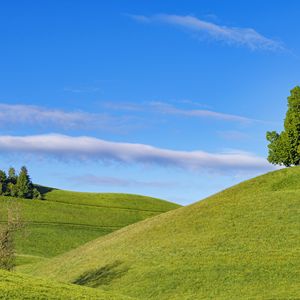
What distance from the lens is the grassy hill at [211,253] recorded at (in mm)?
41750

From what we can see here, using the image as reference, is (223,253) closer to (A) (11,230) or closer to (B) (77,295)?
(A) (11,230)

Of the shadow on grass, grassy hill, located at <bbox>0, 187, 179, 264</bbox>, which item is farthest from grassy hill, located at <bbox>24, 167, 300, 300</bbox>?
grassy hill, located at <bbox>0, 187, 179, 264</bbox>

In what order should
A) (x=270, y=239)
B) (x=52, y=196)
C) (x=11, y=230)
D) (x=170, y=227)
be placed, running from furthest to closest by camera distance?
1. (x=52, y=196)
2. (x=170, y=227)
3. (x=270, y=239)
4. (x=11, y=230)

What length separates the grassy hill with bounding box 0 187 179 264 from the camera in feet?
299

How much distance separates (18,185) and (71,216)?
18.8 m

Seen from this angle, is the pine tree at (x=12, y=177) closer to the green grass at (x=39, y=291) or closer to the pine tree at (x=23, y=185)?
the pine tree at (x=23, y=185)

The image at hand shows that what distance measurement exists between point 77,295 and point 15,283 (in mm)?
3438

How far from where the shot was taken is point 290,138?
283 feet

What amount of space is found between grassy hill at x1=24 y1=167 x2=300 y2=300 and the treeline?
67735 mm

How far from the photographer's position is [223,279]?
4275 cm

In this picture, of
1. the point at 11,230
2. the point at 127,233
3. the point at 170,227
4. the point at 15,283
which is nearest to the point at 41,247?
the point at 127,233

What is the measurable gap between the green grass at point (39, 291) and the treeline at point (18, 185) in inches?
3993

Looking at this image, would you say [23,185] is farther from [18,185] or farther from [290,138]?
[290,138]

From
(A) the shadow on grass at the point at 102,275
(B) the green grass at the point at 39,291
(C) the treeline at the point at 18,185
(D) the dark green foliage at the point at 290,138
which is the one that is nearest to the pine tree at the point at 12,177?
(C) the treeline at the point at 18,185
